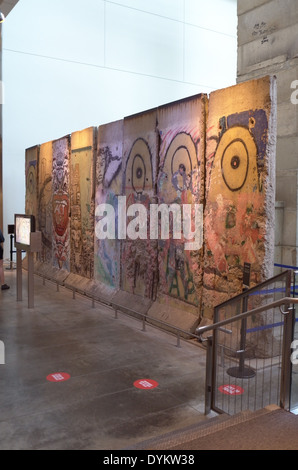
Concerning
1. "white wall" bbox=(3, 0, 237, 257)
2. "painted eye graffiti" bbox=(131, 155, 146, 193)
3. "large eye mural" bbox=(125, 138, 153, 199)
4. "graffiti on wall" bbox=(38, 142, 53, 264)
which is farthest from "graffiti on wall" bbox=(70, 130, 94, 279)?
"white wall" bbox=(3, 0, 237, 257)

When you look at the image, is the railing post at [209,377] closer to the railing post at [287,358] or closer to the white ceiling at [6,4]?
the railing post at [287,358]

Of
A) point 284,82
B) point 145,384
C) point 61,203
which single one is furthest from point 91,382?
point 284,82

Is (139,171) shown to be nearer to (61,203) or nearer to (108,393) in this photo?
→ (61,203)

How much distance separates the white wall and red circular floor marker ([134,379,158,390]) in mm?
10105

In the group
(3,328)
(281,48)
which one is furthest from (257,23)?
(3,328)

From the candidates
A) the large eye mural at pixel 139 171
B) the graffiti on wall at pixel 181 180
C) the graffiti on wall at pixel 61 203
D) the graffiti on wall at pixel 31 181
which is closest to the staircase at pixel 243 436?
the graffiti on wall at pixel 181 180

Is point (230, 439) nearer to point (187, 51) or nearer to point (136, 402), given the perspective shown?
point (136, 402)

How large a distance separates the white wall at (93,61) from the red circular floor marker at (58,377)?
9541 mm

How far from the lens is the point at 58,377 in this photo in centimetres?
541

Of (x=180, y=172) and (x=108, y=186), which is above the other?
(x=180, y=172)

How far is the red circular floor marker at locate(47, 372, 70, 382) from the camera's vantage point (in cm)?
533

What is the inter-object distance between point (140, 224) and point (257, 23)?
16.8 ft

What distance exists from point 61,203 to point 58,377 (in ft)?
21.6

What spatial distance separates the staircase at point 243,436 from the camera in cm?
319
